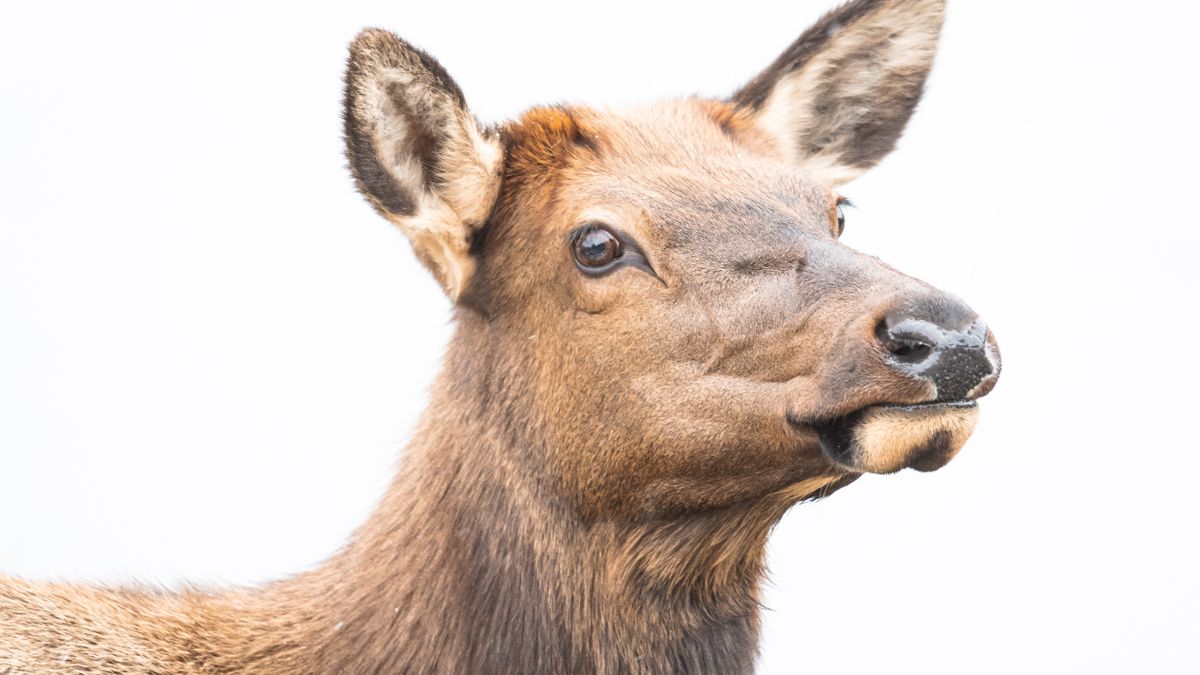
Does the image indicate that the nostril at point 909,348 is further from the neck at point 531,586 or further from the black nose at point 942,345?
the neck at point 531,586

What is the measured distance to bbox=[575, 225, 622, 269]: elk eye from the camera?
7324 mm

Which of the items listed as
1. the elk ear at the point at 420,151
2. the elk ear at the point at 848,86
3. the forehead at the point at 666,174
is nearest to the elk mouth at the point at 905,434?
the forehead at the point at 666,174

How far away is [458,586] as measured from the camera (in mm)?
7336

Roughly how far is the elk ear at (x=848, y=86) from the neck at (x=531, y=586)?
2.79 meters

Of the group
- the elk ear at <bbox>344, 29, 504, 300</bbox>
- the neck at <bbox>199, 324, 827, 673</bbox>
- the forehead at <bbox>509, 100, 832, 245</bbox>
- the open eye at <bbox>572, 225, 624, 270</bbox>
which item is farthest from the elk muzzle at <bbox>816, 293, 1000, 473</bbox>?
the elk ear at <bbox>344, 29, 504, 300</bbox>

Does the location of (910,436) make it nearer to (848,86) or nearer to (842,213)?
(842,213)

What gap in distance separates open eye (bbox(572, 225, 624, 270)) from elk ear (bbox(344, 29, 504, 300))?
0.70m

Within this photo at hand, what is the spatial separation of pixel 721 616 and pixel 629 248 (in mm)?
1878

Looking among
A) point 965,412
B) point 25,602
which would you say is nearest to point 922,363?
point 965,412

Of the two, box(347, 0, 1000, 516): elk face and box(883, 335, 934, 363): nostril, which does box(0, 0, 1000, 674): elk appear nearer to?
box(347, 0, 1000, 516): elk face

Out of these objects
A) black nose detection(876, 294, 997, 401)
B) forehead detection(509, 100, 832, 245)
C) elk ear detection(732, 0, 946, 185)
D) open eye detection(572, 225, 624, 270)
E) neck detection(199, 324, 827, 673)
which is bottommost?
neck detection(199, 324, 827, 673)

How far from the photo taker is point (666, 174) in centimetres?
761

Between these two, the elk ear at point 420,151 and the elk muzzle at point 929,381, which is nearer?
the elk muzzle at point 929,381

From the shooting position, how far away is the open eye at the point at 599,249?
7324 mm
